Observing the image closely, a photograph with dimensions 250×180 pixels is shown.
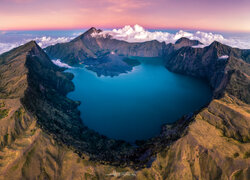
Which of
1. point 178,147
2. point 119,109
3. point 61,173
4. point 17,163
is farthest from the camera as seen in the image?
point 119,109

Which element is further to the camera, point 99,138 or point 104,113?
point 104,113

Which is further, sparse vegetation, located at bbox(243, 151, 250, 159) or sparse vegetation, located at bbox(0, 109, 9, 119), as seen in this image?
sparse vegetation, located at bbox(0, 109, 9, 119)

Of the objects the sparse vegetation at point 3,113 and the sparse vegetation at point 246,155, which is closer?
the sparse vegetation at point 246,155

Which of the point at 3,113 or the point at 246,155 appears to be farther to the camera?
the point at 3,113

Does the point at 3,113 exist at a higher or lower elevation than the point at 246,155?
higher

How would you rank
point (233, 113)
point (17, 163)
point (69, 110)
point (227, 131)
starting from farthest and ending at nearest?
point (69, 110) → point (233, 113) → point (227, 131) → point (17, 163)

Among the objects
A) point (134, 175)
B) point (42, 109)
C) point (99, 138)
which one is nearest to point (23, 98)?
point (42, 109)

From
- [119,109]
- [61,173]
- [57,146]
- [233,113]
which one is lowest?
[119,109]

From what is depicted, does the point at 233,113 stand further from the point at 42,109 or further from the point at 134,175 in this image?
the point at 42,109

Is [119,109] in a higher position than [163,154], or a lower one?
lower

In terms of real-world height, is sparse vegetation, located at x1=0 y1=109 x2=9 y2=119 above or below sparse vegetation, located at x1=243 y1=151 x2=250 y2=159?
above

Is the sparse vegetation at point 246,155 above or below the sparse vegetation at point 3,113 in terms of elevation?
below
